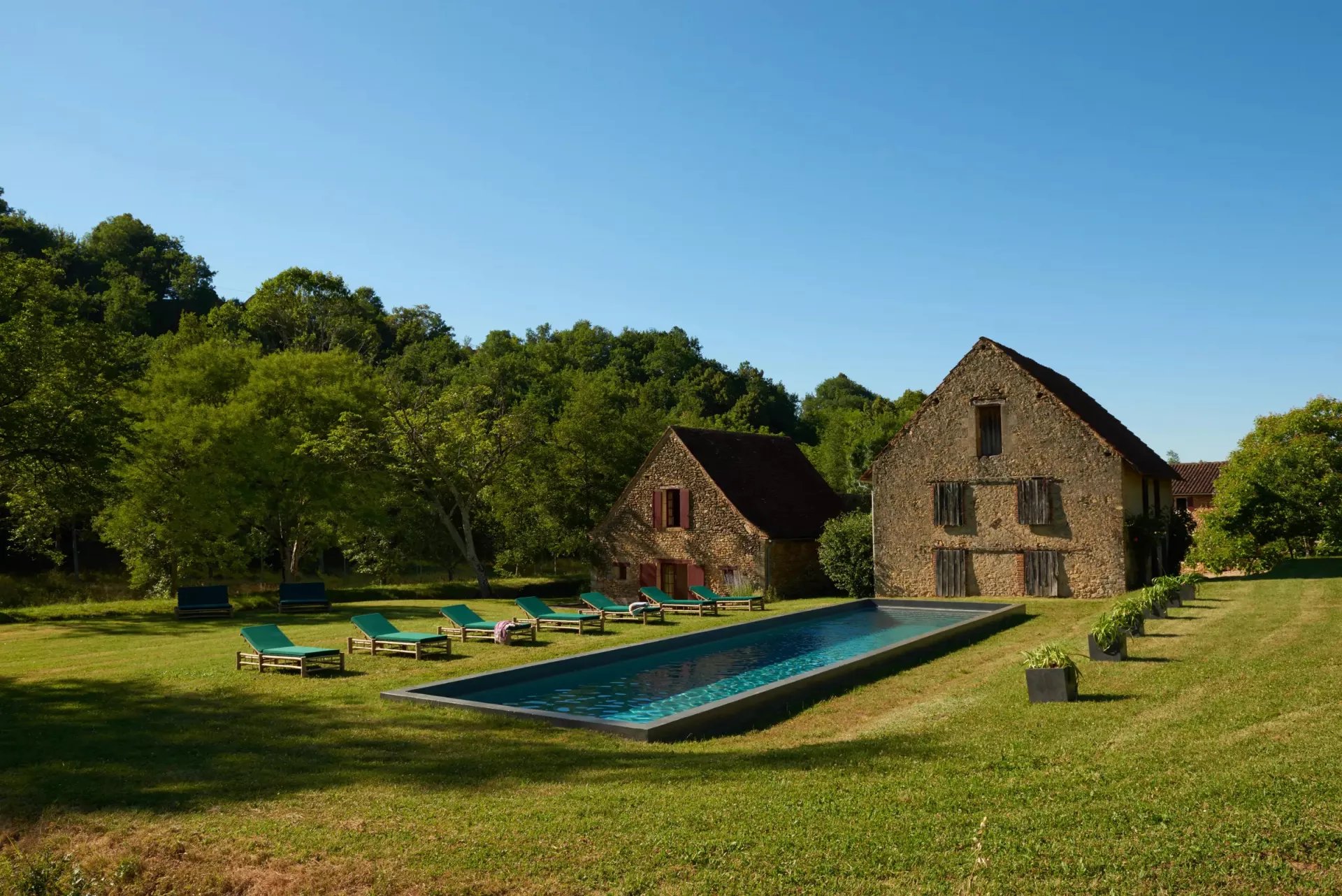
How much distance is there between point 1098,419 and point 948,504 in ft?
20.2

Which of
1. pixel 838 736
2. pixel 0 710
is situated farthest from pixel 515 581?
pixel 838 736

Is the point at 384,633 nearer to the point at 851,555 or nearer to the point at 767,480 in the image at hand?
the point at 851,555

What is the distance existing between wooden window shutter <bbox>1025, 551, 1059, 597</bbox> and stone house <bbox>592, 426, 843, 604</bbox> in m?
7.87

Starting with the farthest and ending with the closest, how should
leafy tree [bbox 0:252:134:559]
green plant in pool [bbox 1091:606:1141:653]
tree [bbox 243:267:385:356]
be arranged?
1. tree [bbox 243:267:385:356]
2. leafy tree [bbox 0:252:134:559]
3. green plant in pool [bbox 1091:606:1141:653]

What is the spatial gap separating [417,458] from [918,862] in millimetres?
29070

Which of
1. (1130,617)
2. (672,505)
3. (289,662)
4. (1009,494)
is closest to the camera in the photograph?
(289,662)

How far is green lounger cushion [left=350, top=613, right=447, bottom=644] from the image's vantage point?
53.8ft

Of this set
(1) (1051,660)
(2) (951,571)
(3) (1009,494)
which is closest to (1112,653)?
(1) (1051,660)

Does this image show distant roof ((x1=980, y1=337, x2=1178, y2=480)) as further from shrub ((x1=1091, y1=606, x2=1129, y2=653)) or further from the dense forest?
shrub ((x1=1091, y1=606, x2=1129, y2=653))

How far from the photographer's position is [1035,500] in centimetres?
2709

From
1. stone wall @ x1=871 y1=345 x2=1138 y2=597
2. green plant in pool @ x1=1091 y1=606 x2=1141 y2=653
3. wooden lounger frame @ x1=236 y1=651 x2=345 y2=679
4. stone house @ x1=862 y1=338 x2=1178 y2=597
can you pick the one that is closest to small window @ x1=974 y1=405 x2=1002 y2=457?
stone house @ x1=862 y1=338 x2=1178 y2=597

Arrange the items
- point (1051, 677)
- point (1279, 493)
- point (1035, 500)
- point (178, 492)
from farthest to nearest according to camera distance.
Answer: point (1279, 493), point (178, 492), point (1035, 500), point (1051, 677)

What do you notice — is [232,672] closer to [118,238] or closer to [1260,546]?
[1260,546]

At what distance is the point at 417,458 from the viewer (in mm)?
32719
